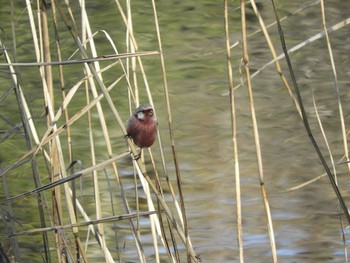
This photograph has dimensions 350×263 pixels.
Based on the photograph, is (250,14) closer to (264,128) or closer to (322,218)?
(264,128)

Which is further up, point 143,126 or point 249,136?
point 249,136

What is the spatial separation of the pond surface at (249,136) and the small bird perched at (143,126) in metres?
0.31

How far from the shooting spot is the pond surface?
377cm

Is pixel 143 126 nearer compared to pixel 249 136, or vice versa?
pixel 143 126

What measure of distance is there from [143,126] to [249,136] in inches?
131

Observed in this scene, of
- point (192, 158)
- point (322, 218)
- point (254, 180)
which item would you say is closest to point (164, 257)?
point (322, 218)

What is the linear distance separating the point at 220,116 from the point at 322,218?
1.96m

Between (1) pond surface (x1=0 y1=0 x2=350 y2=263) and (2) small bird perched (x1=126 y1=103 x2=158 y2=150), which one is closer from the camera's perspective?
(2) small bird perched (x1=126 y1=103 x2=158 y2=150)

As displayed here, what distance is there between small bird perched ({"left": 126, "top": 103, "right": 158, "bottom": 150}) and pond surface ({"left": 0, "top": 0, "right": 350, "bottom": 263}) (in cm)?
31

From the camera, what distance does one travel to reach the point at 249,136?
5281 mm

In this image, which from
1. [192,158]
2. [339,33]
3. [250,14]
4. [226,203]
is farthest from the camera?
[250,14]

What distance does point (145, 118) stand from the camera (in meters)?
2.01

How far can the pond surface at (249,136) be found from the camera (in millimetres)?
3770

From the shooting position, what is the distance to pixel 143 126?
6.57ft
